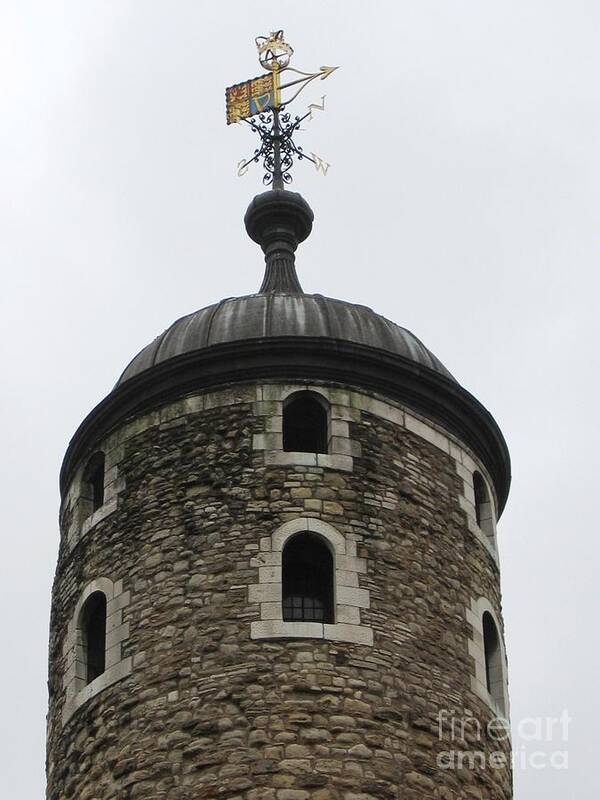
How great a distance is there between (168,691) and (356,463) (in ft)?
10.9

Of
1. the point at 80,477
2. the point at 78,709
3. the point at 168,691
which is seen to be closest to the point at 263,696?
the point at 168,691

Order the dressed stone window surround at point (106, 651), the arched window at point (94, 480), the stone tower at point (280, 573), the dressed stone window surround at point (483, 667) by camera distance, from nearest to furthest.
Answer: the stone tower at point (280, 573)
the dressed stone window surround at point (106, 651)
the dressed stone window surround at point (483, 667)
the arched window at point (94, 480)

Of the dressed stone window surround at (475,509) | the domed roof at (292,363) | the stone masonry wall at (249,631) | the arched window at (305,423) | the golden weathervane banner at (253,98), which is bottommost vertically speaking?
the stone masonry wall at (249,631)

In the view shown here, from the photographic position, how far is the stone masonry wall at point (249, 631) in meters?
19.5

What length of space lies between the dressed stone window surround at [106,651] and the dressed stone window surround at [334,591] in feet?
5.21

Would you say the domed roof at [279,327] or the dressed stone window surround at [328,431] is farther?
the domed roof at [279,327]

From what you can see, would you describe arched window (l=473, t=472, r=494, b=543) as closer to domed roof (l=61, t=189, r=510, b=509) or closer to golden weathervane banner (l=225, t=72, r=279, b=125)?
domed roof (l=61, t=189, r=510, b=509)

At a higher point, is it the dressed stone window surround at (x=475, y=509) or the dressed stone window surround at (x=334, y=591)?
the dressed stone window surround at (x=475, y=509)

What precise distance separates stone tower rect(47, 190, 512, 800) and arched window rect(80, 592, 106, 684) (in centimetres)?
3

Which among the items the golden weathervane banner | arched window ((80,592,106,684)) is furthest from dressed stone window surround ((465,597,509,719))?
the golden weathervane banner

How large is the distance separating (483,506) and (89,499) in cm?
467

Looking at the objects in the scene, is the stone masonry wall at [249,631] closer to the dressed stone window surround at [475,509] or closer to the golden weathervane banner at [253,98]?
the dressed stone window surround at [475,509]

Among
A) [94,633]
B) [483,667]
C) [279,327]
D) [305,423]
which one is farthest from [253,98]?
[483,667]

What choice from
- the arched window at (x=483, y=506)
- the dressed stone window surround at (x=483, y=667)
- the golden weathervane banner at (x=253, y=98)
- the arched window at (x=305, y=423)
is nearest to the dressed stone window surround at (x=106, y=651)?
the arched window at (x=305, y=423)
